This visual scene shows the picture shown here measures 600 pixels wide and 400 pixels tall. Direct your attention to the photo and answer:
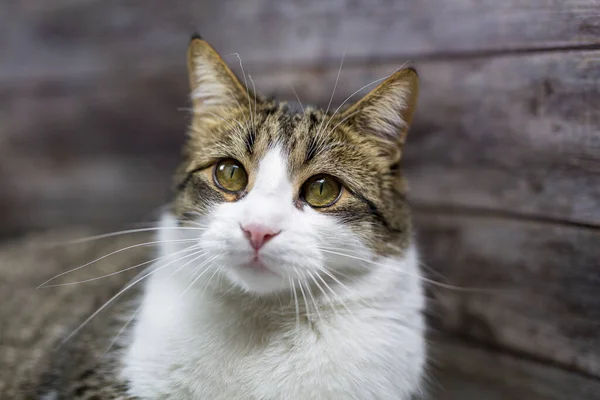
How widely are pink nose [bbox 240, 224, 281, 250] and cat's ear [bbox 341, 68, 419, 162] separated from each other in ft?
1.49

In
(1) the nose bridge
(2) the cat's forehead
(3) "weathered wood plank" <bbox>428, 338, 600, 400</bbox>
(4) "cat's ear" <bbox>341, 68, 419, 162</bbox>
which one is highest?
(4) "cat's ear" <bbox>341, 68, 419, 162</bbox>

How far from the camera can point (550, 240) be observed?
69.2 inches

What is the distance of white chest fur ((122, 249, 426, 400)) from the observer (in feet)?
4.39

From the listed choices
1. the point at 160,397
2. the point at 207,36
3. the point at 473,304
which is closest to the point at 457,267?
the point at 473,304

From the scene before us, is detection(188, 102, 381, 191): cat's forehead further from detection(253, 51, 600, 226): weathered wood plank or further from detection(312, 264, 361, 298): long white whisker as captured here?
detection(253, 51, 600, 226): weathered wood plank

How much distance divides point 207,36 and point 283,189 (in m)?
1.27

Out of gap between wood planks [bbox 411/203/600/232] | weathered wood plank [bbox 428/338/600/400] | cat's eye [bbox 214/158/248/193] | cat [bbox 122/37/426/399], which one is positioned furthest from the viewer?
weathered wood plank [bbox 428/338/600/400]

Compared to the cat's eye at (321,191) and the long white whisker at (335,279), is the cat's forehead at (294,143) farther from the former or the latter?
the long white whisker at (335,279)

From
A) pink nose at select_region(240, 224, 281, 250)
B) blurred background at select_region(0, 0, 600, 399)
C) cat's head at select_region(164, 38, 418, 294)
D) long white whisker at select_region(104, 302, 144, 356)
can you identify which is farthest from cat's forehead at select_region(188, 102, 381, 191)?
blurred background at select_region(0, 0, 600, 399)

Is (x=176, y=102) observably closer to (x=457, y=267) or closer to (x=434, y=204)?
(x=434, y=204)

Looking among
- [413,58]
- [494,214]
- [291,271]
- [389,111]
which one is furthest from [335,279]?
[413,58]

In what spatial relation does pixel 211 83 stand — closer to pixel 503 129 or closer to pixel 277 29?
pixel 277 29

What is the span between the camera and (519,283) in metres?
1.93

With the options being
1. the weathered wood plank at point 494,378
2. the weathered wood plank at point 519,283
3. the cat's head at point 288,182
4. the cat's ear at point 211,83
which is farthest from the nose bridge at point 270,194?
the weathered wood plank at point 494,378
